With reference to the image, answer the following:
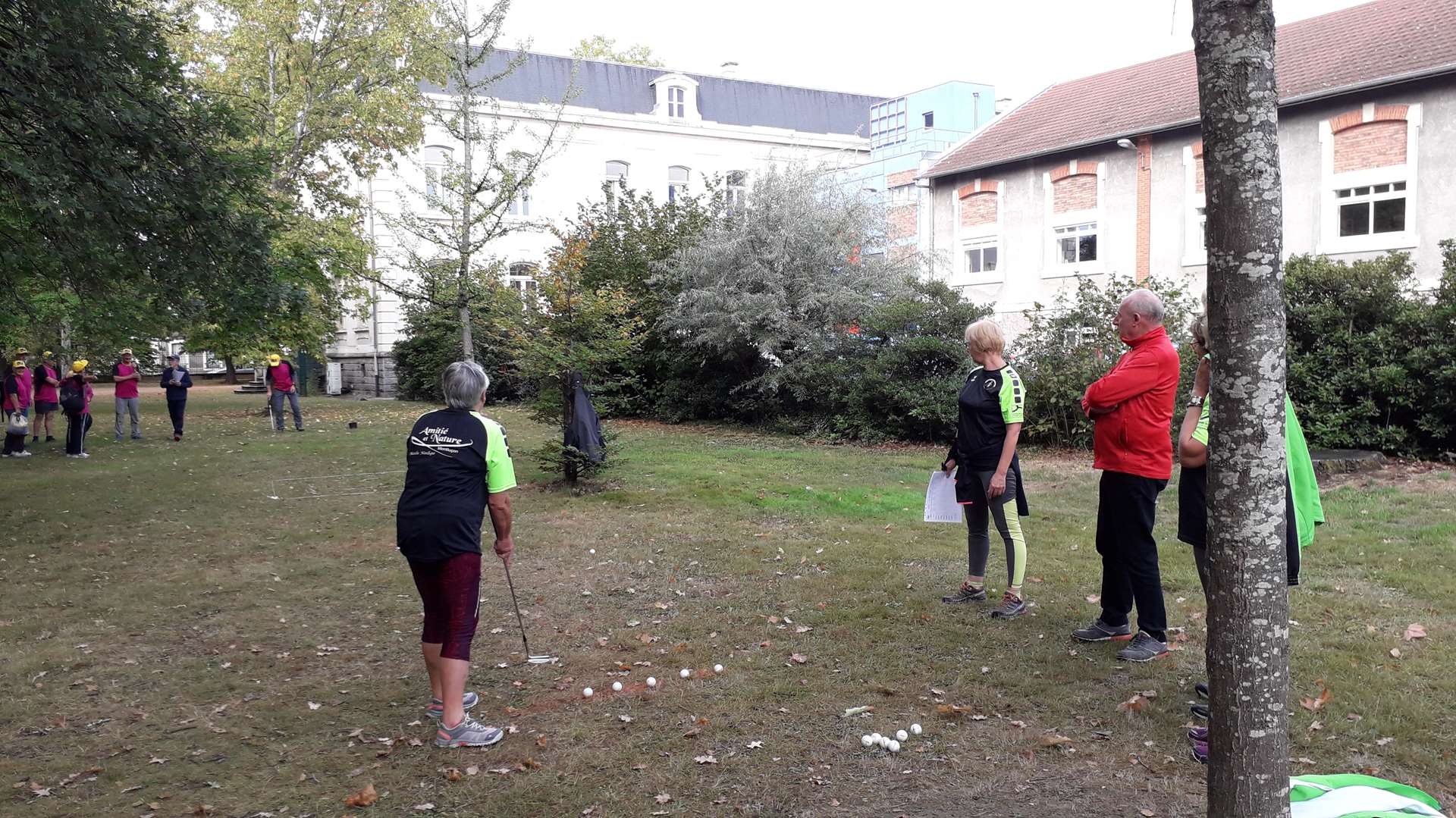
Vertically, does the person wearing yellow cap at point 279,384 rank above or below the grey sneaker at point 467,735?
above

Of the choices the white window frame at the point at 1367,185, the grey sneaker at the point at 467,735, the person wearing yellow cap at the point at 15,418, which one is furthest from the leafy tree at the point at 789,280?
the grey sneaker at the point at 467,735

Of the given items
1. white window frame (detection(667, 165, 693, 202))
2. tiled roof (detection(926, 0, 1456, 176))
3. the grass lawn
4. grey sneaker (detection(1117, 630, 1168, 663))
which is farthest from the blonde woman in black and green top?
white window frame (detection(667, 165, 693, 202))

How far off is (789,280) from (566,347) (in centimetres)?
896

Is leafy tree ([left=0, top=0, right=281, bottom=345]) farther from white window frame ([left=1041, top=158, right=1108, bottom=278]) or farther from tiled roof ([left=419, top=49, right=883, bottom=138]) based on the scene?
tiled roof ([left=419, top=49, right=883, bottom=138])

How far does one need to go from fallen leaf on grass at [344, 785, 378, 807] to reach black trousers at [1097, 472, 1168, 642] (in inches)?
155

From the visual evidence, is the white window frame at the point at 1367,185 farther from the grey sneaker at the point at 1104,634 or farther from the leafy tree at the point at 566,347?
the grey sneaker at the point at 1104,634

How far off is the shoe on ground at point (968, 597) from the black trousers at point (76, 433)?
1626 centimetres

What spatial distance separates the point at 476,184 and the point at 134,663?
10.1 metres

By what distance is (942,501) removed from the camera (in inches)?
277

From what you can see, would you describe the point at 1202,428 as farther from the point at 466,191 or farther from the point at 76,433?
the point at 76,433

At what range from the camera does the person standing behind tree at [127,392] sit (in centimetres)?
1961

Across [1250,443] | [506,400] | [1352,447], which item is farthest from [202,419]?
[1250,443]

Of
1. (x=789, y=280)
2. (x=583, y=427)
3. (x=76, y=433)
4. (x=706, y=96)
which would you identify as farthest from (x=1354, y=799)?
(x=706, y=96)

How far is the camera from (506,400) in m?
30.6
